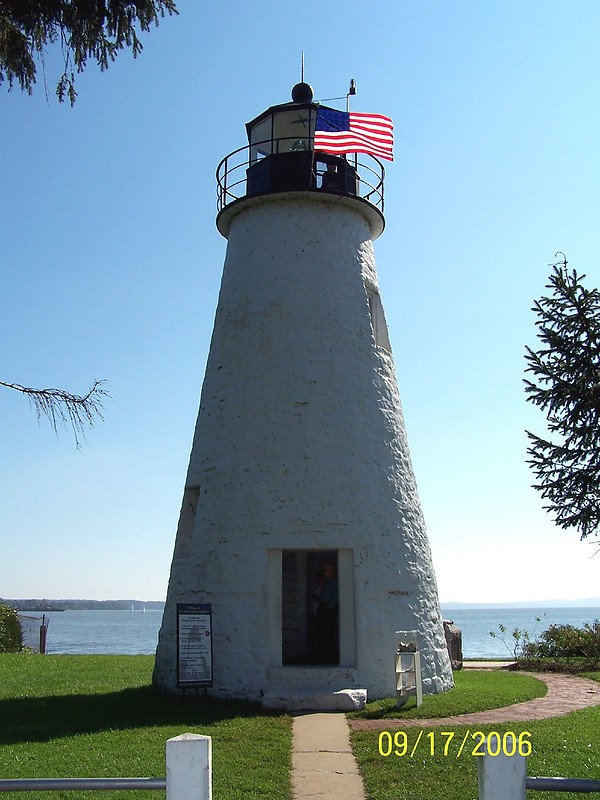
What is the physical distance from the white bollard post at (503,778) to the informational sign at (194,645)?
8.84 metres

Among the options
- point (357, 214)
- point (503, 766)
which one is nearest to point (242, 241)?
point (357, 214)

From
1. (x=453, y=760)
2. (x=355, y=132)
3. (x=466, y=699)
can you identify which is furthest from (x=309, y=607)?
(x=355, y=132)

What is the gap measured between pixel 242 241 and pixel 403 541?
643 cm

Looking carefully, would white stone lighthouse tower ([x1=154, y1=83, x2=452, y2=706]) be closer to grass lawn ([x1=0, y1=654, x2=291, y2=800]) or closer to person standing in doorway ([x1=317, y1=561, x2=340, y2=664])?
person standing in doorway ([x1=317, y1=561, x2=340, y2=664])

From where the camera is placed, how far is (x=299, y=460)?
13633 mm

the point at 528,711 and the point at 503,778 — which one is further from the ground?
the point at 503,778

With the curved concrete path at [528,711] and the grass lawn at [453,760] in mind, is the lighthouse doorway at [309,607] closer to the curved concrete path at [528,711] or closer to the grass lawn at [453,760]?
the curved concrete path at [528,711]

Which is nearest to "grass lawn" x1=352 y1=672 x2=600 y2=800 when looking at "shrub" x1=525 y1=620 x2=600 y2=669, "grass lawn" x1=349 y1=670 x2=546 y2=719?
"grass lawn" x1=349 y1=670 x2=546 y2=719

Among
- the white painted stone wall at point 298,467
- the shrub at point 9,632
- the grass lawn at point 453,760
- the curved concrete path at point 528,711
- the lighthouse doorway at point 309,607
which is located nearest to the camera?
the grass lawn at point 453,760

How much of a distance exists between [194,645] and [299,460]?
3.43 metres

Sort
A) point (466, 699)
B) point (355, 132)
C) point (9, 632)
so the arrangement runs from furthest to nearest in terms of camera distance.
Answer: point (9, 632), point (355, 132), point (466, 699)

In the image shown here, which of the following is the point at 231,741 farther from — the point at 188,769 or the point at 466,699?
→ the point at 188,769

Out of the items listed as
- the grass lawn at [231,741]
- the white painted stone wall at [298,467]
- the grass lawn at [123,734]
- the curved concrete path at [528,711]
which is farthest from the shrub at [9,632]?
the curved concrete path at [528,711]

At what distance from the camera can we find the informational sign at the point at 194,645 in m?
12.4
